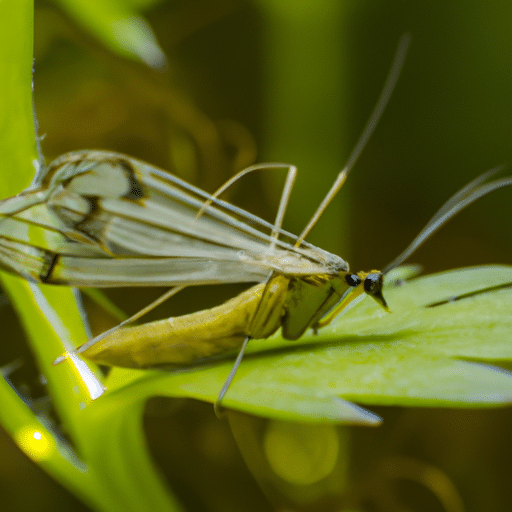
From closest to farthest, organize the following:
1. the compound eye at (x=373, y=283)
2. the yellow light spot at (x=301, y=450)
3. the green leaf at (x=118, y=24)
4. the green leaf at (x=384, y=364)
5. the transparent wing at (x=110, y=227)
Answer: the green leaf at (x=384, y=364) < the transparent wing at (x=110, y=227) < the compound eye at (x=373, y=283) < the green leaf at (x=118, y=24) < the yellow light spot at (x=301, y=450)

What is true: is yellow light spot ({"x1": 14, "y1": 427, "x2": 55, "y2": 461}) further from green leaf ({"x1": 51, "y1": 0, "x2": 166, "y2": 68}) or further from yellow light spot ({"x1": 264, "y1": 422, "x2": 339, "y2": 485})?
green leaf ({"x1": 51, "y1": 0, "x2": 166, "y2": 68})

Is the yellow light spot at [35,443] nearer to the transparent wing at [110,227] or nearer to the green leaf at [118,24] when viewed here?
the transparent wing at [110,227]

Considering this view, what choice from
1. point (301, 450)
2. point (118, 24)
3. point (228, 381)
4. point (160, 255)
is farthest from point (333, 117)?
point (228, 381)

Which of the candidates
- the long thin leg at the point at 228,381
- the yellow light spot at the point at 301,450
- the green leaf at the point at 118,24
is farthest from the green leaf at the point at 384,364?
the green leaf at the point at 118,24

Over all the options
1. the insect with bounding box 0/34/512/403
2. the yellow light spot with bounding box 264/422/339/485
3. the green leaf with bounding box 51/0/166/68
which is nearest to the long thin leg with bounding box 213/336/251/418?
the insect with bounding box 0/34/512/403

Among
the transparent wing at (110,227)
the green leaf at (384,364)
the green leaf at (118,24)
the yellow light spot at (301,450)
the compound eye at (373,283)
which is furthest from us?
the yellow light spot at (301,450)

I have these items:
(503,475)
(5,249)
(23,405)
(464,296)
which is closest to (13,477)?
(23,405)

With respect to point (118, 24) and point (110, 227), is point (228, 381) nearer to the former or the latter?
point (110, 227)

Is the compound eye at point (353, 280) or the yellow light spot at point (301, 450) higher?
the compound eye at point (353, 280)

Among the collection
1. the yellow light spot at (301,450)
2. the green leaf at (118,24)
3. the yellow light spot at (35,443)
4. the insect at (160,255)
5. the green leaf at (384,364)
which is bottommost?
the yellow light spot at (301,450)
